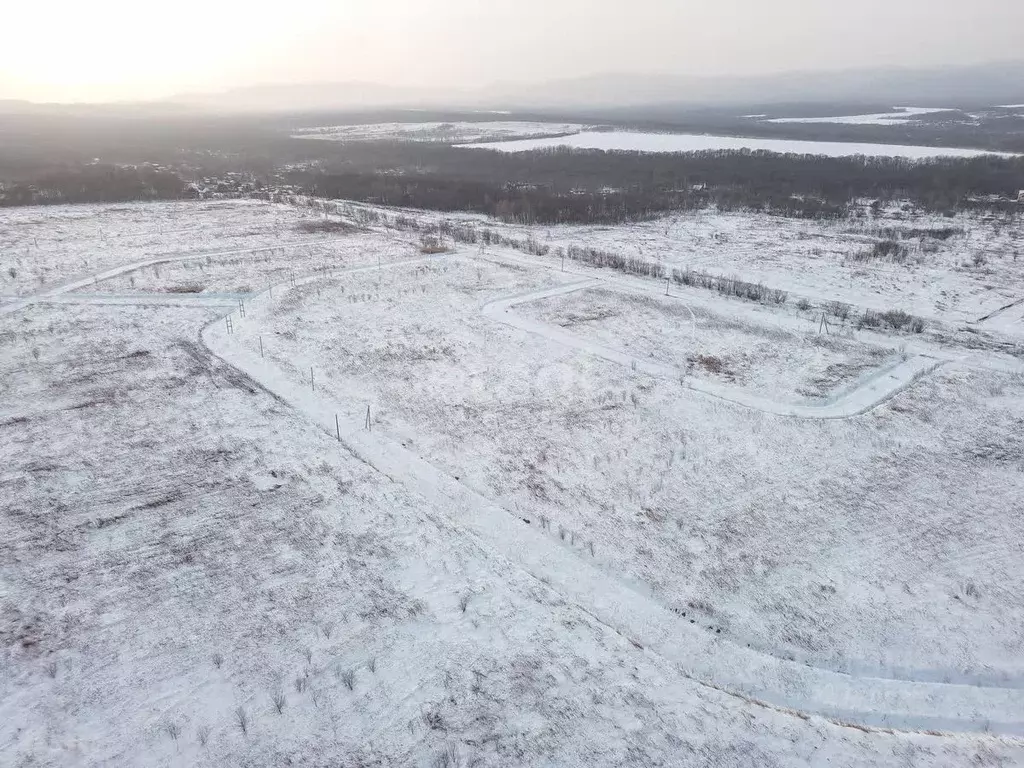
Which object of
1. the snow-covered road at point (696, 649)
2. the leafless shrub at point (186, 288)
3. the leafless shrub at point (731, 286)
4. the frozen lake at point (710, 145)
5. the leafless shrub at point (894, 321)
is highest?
the frozen lake at point (710, 145)

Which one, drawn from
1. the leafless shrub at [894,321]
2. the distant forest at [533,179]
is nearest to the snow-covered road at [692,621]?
the leafless shrub at [894,321]

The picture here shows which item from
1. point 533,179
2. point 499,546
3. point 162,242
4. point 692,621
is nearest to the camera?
point 692,621

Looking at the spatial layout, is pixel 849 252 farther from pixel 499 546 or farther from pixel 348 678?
pixel 348 678

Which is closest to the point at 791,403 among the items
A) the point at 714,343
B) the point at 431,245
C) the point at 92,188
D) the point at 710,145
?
the point at 714,343

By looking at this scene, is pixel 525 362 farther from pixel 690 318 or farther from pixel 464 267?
pixel 464 267

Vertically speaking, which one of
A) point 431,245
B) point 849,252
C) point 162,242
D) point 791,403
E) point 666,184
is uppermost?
point 666,184

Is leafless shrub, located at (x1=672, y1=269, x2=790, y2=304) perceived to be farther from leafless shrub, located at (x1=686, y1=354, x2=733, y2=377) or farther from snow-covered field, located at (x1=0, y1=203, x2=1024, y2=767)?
leafless shrub, located at (x1=686, y1=354, x2=733, y2=377)

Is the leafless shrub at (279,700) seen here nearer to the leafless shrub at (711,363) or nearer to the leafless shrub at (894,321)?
the leafless shrub at (711,363)
